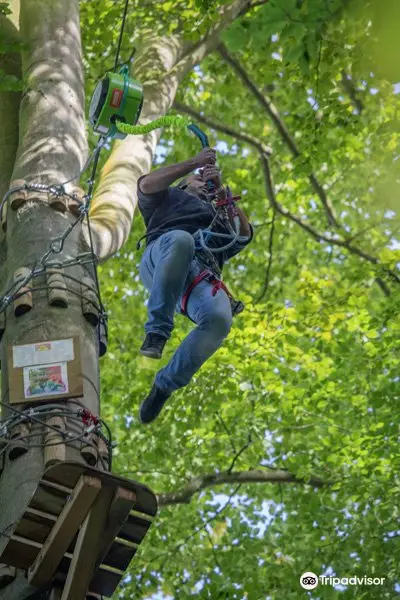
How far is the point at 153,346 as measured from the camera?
453 centimetres

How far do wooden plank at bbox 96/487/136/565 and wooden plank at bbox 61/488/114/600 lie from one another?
0.03m

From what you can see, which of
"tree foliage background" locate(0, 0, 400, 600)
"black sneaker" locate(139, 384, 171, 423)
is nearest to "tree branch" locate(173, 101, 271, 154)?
"tree foliage background" locate(0, 0, 400, 600)

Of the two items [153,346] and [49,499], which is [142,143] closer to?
[153,346]

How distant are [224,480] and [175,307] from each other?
413cm

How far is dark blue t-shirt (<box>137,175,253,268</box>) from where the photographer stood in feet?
16.8

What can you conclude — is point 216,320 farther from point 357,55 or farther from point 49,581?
point 357,55

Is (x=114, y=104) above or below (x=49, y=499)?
above

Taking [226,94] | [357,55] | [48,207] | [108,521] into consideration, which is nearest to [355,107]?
[226,94]

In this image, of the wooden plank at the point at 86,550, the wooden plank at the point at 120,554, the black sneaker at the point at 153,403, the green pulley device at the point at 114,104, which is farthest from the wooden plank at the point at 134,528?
the green pulley device at the point at 114,104

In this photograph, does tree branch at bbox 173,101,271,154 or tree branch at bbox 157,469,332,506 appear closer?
tree branch at bbox 157,469,332,506

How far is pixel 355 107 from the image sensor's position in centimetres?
1094

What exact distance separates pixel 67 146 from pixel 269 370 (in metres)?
4.61

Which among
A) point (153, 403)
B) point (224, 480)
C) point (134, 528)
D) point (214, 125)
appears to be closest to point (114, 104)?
point (153, 403)

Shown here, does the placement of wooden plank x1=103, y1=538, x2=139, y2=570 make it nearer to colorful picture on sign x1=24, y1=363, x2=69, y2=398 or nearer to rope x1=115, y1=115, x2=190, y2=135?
colorful picture on sign x1=24, y1=363, x2=69, y2=398
